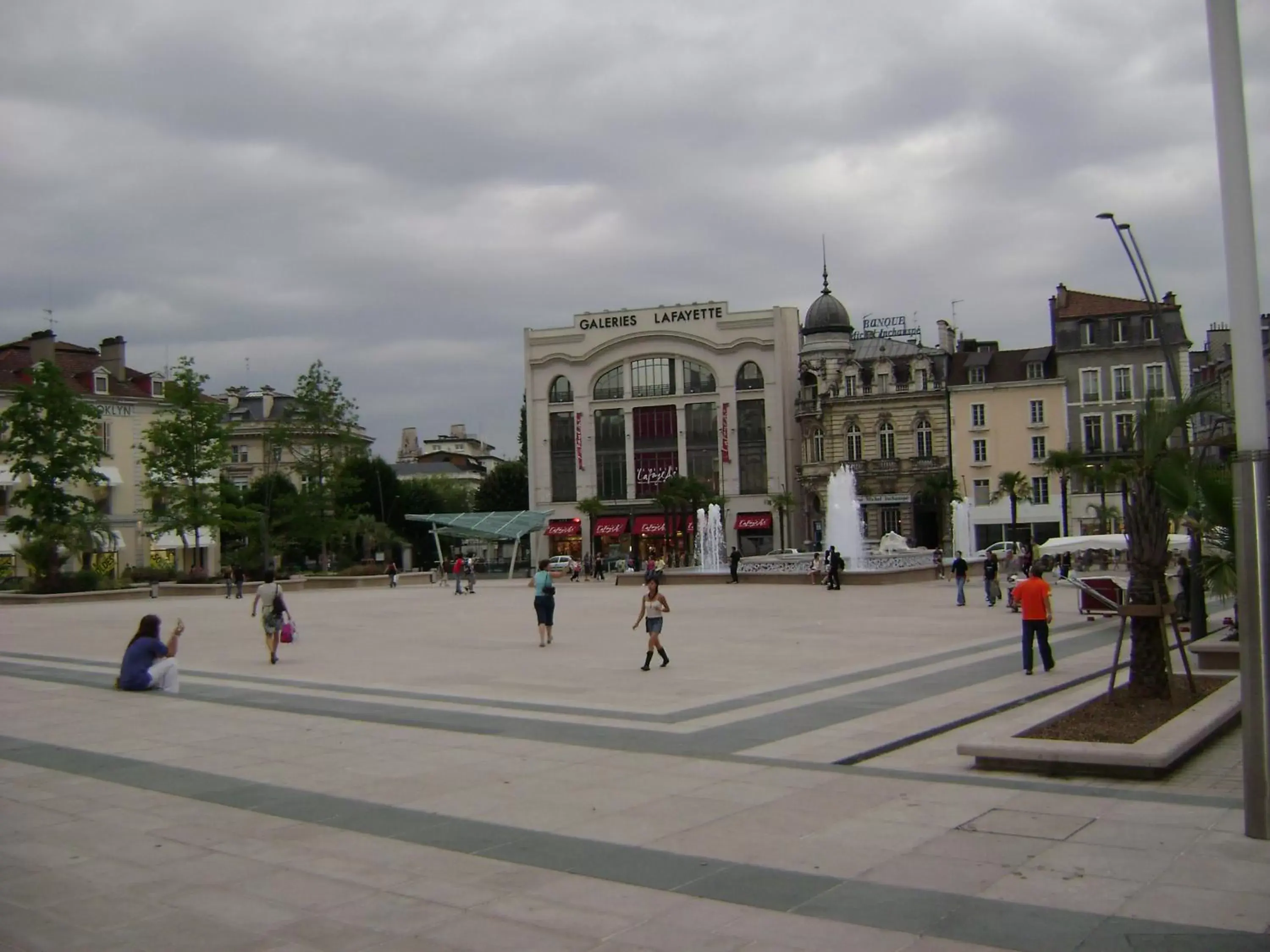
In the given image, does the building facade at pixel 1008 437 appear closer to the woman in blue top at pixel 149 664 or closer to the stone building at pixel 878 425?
the stone building at pixel 878 425

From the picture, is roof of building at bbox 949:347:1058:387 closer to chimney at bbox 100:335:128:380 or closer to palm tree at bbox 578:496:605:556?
palm tree at bbox 578:496:605:556

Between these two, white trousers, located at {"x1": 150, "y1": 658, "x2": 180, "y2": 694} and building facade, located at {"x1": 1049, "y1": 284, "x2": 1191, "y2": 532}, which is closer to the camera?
white trousers, located at {"x1": 150, "y1": 658, "x2": 180, "y2": 694}

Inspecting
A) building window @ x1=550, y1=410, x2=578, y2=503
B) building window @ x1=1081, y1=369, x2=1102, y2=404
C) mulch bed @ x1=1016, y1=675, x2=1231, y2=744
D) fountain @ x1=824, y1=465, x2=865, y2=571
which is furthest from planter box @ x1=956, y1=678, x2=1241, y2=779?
building window @ x1=550, y1=410, x2=578, y2=503

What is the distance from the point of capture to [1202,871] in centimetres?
683

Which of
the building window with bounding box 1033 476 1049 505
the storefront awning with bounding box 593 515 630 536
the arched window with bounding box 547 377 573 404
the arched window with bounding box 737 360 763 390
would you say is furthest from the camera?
the arched window with bounding box 547 377 573 404

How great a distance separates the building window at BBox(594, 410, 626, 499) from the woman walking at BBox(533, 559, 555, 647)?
6244 cm

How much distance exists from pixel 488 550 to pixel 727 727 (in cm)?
10239

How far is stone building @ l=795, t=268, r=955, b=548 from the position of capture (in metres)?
76.6

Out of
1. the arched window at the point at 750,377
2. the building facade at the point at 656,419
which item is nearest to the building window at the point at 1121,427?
Answer: the building facade at the point at 656,419

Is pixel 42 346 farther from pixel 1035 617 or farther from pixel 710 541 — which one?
pixel 1035 617

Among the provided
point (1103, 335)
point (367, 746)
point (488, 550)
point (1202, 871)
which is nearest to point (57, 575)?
point (367, 746)

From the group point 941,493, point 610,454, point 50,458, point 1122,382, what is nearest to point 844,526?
point 941,493

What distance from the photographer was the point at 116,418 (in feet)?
235

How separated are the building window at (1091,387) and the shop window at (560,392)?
34845mm
